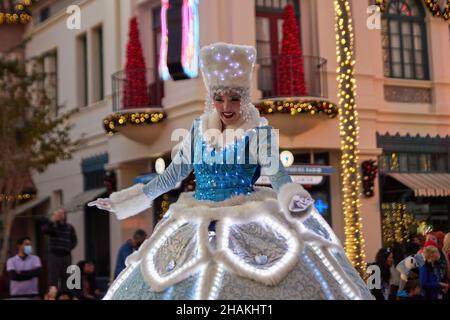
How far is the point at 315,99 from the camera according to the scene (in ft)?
37.4

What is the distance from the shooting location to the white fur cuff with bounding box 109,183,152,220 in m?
3.83

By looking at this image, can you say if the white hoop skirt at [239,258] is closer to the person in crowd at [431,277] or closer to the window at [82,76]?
the person in crowd at [431,277]

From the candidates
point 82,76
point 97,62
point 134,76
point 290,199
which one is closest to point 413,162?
point 134,76

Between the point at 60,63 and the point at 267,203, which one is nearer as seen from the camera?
the point at 267,203

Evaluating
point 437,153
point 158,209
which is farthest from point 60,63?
point 437,153

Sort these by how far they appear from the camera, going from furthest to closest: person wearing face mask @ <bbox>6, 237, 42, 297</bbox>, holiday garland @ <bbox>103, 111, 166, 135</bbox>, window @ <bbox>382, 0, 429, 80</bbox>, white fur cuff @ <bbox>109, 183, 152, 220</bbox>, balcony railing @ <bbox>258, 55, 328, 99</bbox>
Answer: window @ <bbox>382, 0, 429, 80</bbox> → holiday garland @ <bbox>103, 111, 166, 135</bbox> → balcony railing @ <bbox>258, 55, 328, 99</bbox> → person wearing face mask @ <bbox>6, 237, 42, 297</bbox> → white fur cuff @ <bbox>109, 183, 152, 220</bbox>

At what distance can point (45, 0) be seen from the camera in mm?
16312

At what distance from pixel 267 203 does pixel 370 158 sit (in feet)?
28.9

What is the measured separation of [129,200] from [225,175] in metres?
0.60

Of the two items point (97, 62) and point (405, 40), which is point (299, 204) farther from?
point (97, 62)

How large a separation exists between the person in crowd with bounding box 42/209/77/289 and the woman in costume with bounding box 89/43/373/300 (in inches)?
222

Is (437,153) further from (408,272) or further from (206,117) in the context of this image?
(206,117)

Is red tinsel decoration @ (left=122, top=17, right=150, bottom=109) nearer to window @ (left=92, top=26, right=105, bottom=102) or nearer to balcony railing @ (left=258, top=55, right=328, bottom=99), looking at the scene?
window @ (left=92, top=26, right=105, bottom=102)

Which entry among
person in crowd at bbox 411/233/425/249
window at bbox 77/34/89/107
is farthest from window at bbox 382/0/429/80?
window at bbox 77/34/89/107
